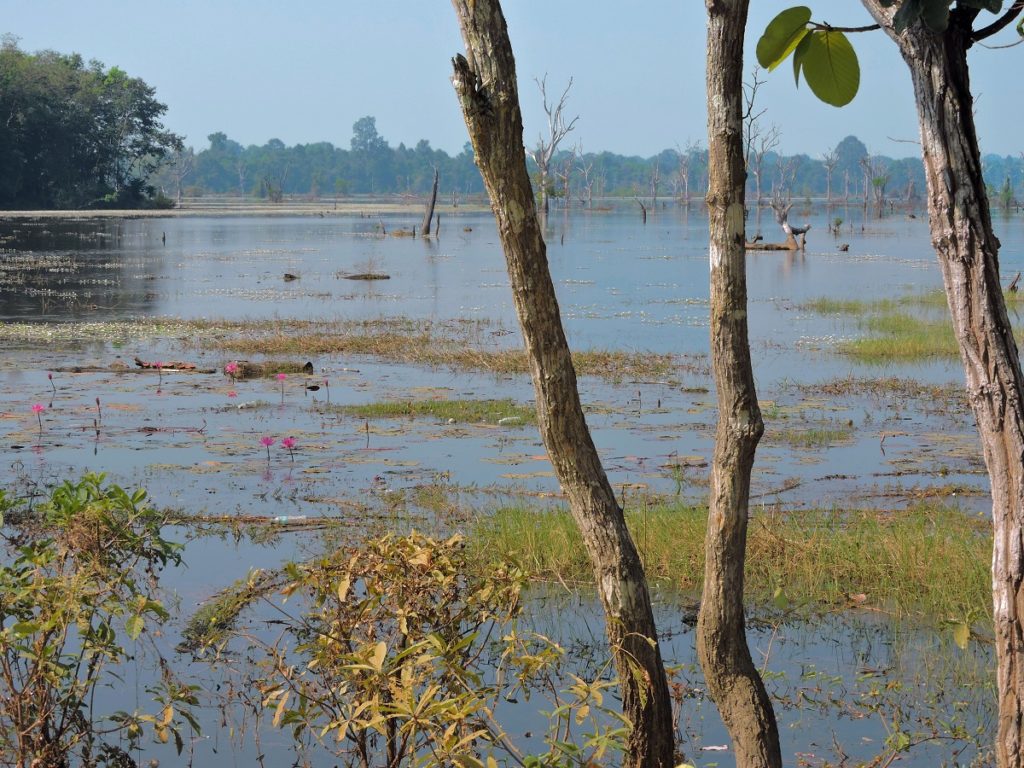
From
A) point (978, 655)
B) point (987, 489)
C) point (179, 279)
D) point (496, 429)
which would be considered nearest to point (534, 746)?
point (978, 655)

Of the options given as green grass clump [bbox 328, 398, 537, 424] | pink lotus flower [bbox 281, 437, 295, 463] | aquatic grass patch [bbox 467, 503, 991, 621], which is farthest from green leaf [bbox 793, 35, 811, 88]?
green grass clump [bbox 328, 398, 537, 424]

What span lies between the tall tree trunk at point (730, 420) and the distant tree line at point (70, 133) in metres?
81.6

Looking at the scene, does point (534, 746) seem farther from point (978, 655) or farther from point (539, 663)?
point (978, 655)

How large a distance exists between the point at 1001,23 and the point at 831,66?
1.14ft

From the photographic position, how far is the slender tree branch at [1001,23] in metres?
2.54

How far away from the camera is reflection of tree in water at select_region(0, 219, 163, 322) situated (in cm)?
2261

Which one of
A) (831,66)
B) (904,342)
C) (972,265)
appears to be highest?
(831,66)

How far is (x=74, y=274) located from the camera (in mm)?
31188

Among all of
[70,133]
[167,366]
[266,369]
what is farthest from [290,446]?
[70,133]

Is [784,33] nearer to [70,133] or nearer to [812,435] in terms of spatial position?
[812,435]

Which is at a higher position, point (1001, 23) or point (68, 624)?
point (1001, 23)

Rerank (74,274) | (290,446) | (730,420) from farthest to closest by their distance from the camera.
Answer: (74,274)
(290,446)
(730,420)

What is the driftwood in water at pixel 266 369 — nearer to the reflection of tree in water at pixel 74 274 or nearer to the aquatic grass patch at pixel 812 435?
the aquatic grass patch at pixel 812 435

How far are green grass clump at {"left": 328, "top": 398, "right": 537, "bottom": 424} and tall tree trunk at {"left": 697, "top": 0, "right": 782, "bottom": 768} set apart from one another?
7813mm
